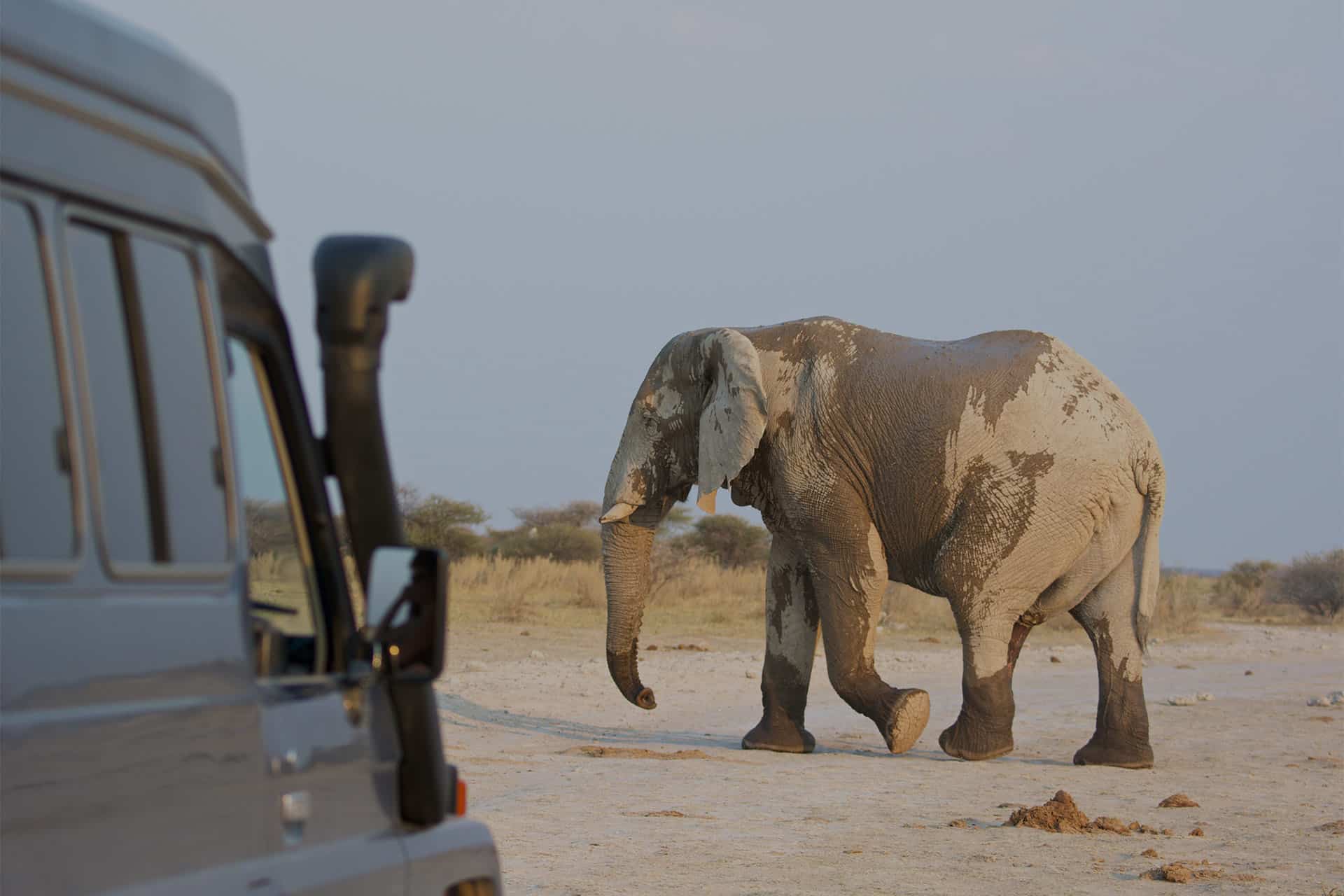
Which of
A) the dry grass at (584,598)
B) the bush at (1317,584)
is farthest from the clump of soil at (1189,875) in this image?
the bush at (1317,584)

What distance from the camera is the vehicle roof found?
2.28 m

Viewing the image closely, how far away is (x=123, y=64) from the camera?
99.0 inches

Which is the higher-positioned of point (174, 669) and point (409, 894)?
point (174, 669)

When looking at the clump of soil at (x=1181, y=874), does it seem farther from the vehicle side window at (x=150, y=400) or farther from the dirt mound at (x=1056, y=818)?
the vehicle side window at (x=150, y=400)

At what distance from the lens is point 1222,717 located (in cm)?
1515

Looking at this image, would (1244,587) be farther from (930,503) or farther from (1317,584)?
(930,503)

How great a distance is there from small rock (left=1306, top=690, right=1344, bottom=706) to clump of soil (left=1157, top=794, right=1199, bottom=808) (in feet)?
24.4

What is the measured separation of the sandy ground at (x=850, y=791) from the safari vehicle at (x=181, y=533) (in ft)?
12.7

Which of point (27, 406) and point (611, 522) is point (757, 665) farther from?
point (27, 406)

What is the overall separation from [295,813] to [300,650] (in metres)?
0.40

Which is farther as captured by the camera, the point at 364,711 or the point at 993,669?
the point at 993,669

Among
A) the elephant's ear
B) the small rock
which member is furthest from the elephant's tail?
the small rock

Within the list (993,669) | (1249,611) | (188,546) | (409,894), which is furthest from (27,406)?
(1249,611)

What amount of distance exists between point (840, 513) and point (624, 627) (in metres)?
1.87
